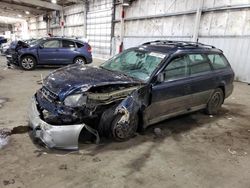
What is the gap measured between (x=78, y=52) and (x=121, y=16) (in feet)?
19.8

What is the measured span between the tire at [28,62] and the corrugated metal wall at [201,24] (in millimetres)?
6716

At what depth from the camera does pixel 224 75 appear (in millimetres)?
5180

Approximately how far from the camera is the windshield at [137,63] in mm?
3959

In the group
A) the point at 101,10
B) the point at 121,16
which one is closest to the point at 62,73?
the point at 121,16

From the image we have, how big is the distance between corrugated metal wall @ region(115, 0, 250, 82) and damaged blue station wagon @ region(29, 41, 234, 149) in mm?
Answer: 5615

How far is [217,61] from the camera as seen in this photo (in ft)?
17.0

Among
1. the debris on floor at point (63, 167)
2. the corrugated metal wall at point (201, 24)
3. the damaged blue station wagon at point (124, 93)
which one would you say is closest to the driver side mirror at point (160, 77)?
the damaged blue station wagon at point (124, 93)

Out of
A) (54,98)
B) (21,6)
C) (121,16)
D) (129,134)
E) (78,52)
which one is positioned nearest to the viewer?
(54,98)

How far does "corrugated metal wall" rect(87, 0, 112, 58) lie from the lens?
17.2 meters

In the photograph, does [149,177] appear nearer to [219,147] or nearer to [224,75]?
[219,147]

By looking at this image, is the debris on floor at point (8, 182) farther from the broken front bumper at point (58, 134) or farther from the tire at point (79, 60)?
the tire at point (79, 60)

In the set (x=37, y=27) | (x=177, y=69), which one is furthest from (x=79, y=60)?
(x=37, y=27)

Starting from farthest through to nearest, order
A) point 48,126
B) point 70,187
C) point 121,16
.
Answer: point 121,16
point 48,126
point 70,187

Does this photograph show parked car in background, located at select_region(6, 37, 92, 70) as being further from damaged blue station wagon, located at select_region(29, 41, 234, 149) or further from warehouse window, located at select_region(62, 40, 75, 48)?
damaged blue station wagon, located at select_region(29, 41, 234, 149)
